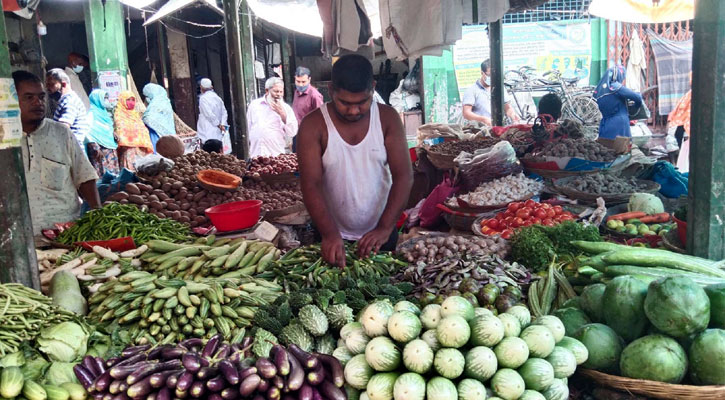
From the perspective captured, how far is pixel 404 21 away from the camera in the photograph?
4715 mm

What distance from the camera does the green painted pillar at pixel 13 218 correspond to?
2.59m

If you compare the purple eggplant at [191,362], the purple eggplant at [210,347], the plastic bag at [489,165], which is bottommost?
the purple eggplant at [210,347]

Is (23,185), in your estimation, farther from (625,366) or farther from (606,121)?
(606,121)

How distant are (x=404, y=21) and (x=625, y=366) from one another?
11.7ft

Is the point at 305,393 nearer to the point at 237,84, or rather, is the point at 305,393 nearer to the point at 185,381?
the point at 185,381

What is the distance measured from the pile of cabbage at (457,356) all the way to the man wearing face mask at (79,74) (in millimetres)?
9312

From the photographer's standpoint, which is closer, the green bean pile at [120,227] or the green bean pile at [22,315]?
the green bean pile at [22,315]

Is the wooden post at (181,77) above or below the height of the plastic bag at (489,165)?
above

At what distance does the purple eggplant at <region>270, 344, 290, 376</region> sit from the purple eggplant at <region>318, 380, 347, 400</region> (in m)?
0.14

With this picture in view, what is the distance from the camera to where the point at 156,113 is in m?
9.84

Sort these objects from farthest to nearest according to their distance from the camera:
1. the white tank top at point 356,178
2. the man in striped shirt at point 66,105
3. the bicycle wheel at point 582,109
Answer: the bicycle wheel at point 582,109 < the man in striped shirt at point 66,105 < the white tank top at point 356,178

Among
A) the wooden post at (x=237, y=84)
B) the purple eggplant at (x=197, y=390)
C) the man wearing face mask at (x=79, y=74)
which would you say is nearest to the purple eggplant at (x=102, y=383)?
the purple eggplant at (x=197, y=390)

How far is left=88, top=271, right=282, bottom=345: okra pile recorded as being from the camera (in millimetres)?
2482

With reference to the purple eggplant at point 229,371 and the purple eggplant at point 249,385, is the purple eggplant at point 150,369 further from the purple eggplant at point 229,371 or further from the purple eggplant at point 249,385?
the purple eggplant at point 249,385
